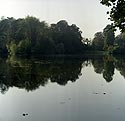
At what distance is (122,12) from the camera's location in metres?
7.61

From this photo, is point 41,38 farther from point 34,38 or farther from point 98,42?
point 98,42

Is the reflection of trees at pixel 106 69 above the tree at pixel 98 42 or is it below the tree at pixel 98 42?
below

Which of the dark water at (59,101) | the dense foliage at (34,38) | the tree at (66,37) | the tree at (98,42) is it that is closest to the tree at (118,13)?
→ the dark water at (59,101)

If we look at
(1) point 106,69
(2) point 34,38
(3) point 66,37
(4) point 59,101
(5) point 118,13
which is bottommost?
(4) point 59,101

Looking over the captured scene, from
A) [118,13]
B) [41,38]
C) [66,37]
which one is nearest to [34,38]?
[41,38]

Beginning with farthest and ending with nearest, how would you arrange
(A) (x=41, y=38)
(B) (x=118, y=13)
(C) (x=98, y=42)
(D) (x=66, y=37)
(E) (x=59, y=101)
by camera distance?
(C) (x=98, y=42) → (D) (x=66, y=37) → (A) (x=41, y=38) → (E) (x=59, y=101) → (B) (x=118, y=13)

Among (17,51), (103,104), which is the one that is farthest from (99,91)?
(17,51)

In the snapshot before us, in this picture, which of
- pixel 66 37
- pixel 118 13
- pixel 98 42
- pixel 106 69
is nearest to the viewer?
pixel 118 13

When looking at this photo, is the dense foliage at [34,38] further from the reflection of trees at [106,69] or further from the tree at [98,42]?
the reflection of trees at [106,69]

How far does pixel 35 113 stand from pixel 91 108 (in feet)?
11.1

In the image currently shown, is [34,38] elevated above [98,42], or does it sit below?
above

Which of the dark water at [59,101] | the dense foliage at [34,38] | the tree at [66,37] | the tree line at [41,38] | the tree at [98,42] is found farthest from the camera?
the tree at [98,42]

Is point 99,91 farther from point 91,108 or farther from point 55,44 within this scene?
point 55,44

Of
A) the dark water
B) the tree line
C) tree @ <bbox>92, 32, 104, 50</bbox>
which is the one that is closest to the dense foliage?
the tree line
